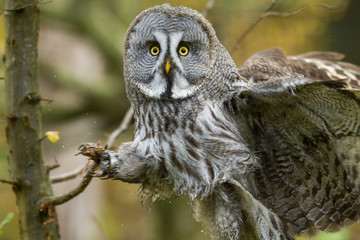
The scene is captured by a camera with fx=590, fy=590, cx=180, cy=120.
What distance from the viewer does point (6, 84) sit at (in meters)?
2.71

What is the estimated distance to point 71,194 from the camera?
2664 millimetres

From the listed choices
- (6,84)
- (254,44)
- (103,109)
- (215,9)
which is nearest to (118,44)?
(103,109)

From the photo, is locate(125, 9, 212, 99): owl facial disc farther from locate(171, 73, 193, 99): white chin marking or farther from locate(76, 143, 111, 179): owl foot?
locate(76, 143, 111, 179): owl foot

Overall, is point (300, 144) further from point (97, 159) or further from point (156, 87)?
point (97, 159)

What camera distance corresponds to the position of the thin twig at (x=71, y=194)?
2.62m

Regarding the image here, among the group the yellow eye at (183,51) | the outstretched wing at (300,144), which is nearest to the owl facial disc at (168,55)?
the yellow eye at (183,51)

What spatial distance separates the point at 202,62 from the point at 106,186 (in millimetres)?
6592

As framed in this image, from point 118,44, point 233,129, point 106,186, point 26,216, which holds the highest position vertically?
point 118,44

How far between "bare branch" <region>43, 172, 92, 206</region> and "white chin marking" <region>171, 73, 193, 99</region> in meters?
0.73

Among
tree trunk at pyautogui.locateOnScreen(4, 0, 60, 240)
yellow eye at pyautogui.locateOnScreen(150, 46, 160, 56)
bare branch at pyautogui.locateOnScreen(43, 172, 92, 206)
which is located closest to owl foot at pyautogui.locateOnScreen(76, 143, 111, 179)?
bare branch at pyautogui.locateOnScreen(43, 172, 92, 206)

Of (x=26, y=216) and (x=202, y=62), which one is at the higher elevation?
(x=202, y=62)

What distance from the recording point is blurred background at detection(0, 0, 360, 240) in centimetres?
623

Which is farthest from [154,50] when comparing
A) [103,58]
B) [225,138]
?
[103,58]

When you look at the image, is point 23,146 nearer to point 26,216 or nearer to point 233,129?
point 26,216
